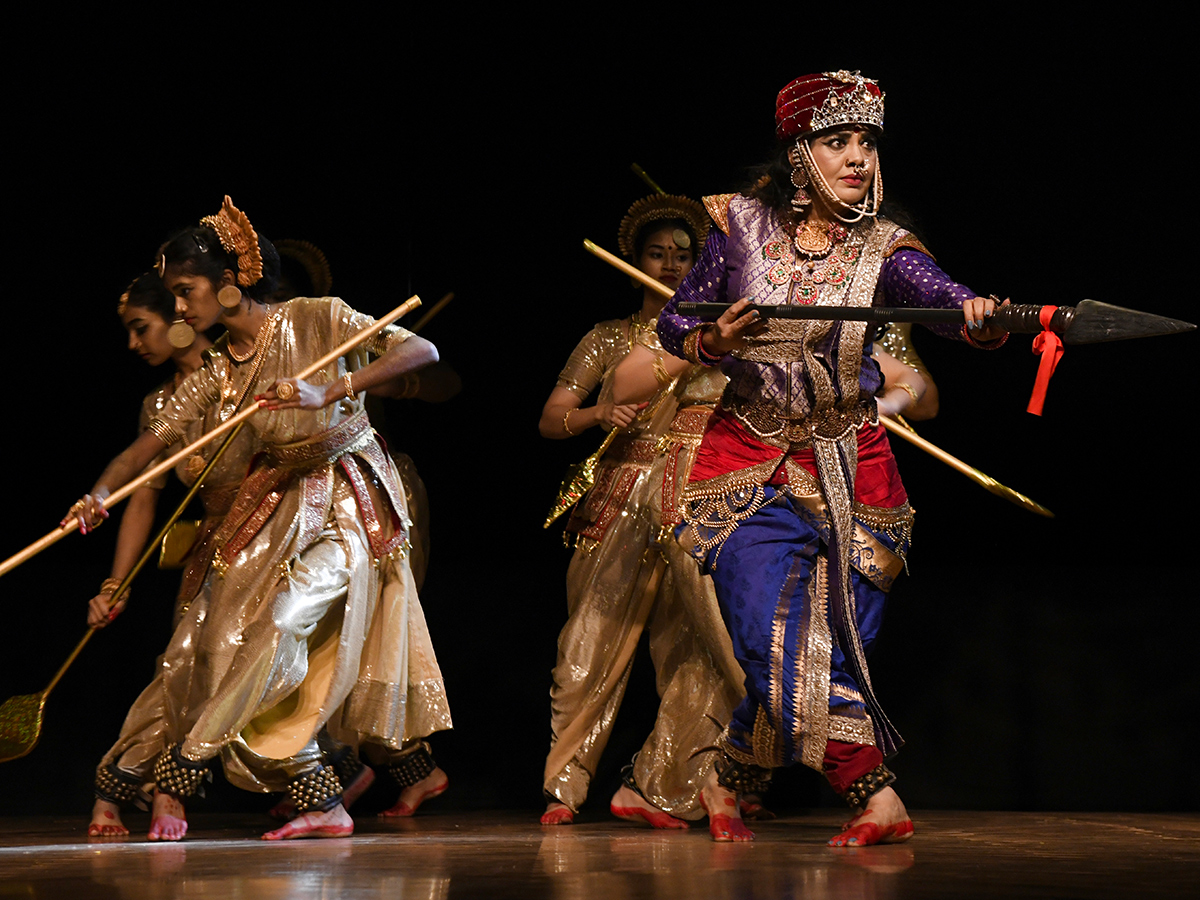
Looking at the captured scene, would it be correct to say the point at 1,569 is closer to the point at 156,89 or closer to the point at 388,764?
the point at 388,764

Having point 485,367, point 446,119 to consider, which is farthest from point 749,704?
point 446,119

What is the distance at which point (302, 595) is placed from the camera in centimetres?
373

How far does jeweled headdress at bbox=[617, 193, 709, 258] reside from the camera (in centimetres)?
445

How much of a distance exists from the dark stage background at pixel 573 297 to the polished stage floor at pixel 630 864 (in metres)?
0.80

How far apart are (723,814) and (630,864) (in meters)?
0.46

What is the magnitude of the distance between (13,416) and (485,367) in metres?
1.57

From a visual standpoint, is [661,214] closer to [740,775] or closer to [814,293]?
[814,293]

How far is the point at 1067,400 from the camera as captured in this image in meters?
4.82

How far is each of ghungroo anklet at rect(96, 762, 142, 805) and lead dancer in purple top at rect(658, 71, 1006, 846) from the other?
4.95ft

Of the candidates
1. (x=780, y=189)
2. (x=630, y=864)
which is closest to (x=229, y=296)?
(x=780, y=189)

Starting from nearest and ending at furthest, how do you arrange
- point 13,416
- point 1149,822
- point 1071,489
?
point 1149,822 → point 1071,489 → point 13,416

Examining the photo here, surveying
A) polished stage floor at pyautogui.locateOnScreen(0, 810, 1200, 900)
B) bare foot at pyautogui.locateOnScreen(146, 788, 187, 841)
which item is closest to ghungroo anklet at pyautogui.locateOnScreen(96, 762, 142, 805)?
polished stage floor at pyautogui.locateOnScreen(0, 810, 1200, 900)

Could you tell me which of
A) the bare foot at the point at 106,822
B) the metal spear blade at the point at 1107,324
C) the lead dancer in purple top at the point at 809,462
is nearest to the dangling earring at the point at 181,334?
the bare foot at the point at 106,822

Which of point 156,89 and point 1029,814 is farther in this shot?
point 156,89
